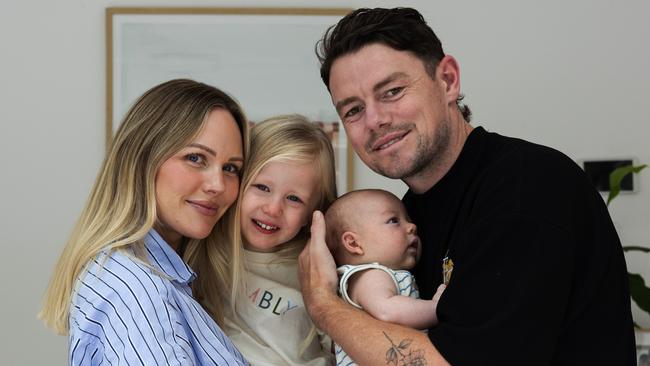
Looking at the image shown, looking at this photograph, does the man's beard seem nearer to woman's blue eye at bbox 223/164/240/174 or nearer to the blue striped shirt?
woman's blue eye at bbox 223/164/240/174

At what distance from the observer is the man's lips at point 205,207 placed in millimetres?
1938

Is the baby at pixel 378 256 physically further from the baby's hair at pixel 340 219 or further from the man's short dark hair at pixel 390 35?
the man's short dark hair at pixel 390 35

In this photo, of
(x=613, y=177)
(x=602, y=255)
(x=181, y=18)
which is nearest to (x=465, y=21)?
(x=613, y=177)

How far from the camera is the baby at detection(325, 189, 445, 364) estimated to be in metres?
1.80

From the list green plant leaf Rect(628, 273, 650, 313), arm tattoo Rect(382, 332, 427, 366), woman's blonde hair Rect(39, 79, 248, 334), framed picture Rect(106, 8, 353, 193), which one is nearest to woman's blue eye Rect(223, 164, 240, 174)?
woman's blonde hair Rect(39, 79, 248, 334)

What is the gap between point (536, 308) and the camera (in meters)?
1.52

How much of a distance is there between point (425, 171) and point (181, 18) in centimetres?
208

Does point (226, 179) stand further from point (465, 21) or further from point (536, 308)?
point (465, 21)

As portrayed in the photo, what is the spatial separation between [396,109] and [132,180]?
627mm

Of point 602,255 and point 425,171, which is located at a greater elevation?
point 425,171

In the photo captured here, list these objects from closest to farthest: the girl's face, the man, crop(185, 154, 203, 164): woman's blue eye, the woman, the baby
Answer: the man
the woman
the baby
crop(185, 154, 203, 164): woman's blue eye
the girl's face

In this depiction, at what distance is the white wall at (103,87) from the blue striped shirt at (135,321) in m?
2.03

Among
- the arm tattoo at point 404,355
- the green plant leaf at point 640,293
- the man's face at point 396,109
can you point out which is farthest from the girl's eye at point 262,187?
the green plant leaf at point 640,293

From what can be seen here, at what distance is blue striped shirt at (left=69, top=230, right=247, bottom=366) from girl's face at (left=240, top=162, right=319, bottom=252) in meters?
0.38
